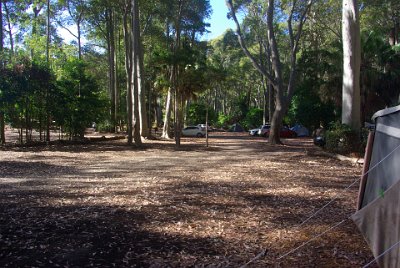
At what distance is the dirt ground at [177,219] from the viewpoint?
15.4 feet

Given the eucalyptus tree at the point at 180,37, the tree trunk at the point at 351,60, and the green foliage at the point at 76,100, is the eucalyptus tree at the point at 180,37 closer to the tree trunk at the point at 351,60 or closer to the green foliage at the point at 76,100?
the green foliage at the point at 76,100

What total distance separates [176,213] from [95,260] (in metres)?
2.29

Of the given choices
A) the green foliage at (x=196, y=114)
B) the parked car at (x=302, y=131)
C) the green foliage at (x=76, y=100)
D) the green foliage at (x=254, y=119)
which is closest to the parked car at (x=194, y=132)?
the parked car at (x=302, y=131)

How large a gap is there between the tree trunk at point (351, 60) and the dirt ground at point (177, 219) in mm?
4663

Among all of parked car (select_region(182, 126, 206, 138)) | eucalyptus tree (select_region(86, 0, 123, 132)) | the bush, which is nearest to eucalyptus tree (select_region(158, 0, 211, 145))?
eucalyptus tree (select_region(86, 0, 123, 132))

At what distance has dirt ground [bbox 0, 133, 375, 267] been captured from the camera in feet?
15.4

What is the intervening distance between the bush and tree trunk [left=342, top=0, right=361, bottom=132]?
396mm

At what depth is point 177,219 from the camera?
6.34m

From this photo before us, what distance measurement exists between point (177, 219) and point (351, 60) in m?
12.1

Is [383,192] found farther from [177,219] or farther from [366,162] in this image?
[177,219]

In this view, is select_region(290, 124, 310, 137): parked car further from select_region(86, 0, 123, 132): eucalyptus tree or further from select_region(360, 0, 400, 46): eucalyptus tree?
select_region(86, 0, 123, 132): eucalyptus tree

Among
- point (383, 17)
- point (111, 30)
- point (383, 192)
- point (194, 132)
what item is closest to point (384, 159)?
point (383, 192)

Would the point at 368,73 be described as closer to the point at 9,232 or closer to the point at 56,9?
the point at 9,232

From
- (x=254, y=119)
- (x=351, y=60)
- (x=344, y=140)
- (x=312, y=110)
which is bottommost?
(x=344, y=140)
